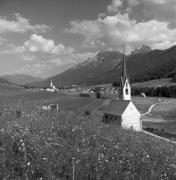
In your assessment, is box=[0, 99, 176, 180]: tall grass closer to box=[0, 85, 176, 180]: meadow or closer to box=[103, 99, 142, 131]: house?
box=[0, 85, 176, 180]: meadow

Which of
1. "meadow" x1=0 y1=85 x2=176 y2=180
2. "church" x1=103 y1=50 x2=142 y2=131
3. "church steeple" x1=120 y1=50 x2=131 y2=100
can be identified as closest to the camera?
"meadow" x1=0 y1=85 x2=176 y2=180

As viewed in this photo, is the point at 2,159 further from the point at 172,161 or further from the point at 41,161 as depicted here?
the point at 172,161

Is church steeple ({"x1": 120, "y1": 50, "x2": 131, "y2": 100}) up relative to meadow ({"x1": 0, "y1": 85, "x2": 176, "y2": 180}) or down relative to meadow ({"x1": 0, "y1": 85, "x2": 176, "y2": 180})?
up

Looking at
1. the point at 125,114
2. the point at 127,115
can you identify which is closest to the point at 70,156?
the point at 125,114

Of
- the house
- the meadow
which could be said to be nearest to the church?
the house

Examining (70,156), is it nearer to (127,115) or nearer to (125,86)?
(127,115)

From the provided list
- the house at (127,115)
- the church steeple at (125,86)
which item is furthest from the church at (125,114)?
the church steeple at (125,86)

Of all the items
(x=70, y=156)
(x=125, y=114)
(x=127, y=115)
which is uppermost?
(x=70, y=156)

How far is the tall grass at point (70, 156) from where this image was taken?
18.9 feet

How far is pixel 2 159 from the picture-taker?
570 centimetres

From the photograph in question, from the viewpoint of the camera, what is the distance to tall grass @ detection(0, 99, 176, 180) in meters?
5.75

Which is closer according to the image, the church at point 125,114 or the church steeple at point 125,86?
the church at point 125,114

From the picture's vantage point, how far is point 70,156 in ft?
21.6

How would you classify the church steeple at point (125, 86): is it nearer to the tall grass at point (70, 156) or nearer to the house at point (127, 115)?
the house at point (127, 115)
